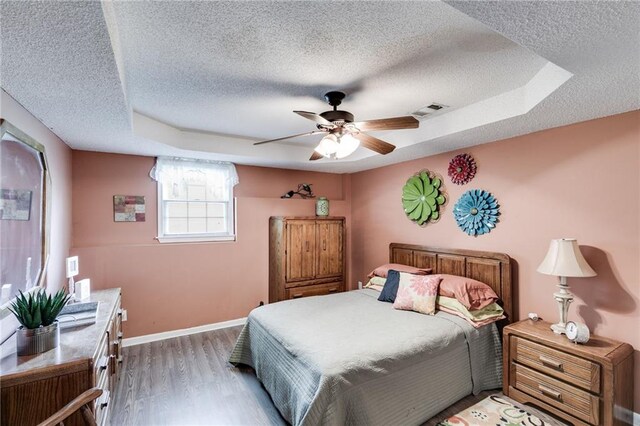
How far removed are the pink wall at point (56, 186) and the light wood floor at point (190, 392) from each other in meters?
1.15

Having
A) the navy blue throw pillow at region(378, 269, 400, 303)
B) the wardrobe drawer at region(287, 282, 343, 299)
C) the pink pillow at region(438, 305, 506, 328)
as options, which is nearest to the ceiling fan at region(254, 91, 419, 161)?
the navy blue throw pillow at region(378, 269, 400, 303)

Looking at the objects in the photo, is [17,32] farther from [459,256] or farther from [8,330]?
[459,256]

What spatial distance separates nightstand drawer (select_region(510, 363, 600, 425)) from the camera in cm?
206

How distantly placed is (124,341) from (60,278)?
111cm

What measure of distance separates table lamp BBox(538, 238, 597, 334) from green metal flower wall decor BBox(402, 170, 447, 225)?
1360 millimetres

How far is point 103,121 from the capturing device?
2438mm

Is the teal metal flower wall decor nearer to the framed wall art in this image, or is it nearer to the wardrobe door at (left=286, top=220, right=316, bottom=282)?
the wardrobe door at (left=286, top=220, right=316, bottom=282)

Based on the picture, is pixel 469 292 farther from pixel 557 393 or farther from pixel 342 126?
pixel 342 126

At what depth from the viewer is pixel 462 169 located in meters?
3.42

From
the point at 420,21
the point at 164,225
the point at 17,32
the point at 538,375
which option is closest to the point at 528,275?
the point at 538,375

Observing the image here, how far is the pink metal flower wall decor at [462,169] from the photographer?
3.33m

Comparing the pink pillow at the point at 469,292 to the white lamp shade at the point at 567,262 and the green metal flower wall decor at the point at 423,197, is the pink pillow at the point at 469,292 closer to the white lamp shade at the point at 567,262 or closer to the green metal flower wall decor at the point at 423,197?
the white lamp shade at the point at 567,262

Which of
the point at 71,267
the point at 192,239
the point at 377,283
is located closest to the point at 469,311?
the point at 377,283

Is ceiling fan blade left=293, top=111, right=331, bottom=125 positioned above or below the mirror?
above
